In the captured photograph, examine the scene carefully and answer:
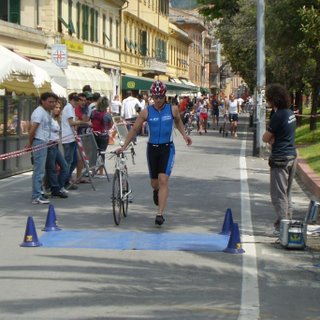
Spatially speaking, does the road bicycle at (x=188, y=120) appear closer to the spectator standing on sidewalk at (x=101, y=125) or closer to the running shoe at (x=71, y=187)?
the spectator standing on sidewalk at (x=101, y=125)

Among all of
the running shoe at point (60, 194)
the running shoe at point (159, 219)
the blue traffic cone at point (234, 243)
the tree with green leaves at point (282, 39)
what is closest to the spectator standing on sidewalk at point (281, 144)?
the blue traffic cone at point (234, 243)

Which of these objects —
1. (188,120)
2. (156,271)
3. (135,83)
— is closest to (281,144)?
(156,271)

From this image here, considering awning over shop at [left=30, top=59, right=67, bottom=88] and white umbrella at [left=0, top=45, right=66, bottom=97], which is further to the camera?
awning over shop at [left=30, top=59, right=67, bottom=88]

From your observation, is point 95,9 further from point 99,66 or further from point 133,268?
point 133,268

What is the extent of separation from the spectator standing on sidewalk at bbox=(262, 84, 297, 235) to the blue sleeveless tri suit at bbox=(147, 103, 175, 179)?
1450mm

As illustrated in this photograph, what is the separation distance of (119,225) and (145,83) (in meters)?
38.4

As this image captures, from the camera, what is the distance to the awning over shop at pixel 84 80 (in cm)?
3472

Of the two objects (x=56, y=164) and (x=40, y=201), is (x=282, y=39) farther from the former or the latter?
(x=40, y=201)

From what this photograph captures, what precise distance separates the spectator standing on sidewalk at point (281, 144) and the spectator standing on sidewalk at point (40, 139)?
4.42 meters

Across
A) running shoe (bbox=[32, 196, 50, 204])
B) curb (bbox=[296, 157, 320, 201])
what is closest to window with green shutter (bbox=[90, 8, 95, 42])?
curb (bbox=[296, 157, 320, 201])

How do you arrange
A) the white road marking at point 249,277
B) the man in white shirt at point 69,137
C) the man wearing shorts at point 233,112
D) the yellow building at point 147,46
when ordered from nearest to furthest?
the white road marking at point 249,277
the man in white shirt at point 69,137
the man wearing shorts at point 233,112
the yellow building at point 147,46

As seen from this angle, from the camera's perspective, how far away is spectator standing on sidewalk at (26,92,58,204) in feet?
42.0

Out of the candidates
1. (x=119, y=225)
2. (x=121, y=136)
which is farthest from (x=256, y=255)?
(x=121, y=136)

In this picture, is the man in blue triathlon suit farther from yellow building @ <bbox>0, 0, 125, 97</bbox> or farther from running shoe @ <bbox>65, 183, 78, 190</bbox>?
yellow building @ <bbox>0, 0, 125, 97</bbox>
